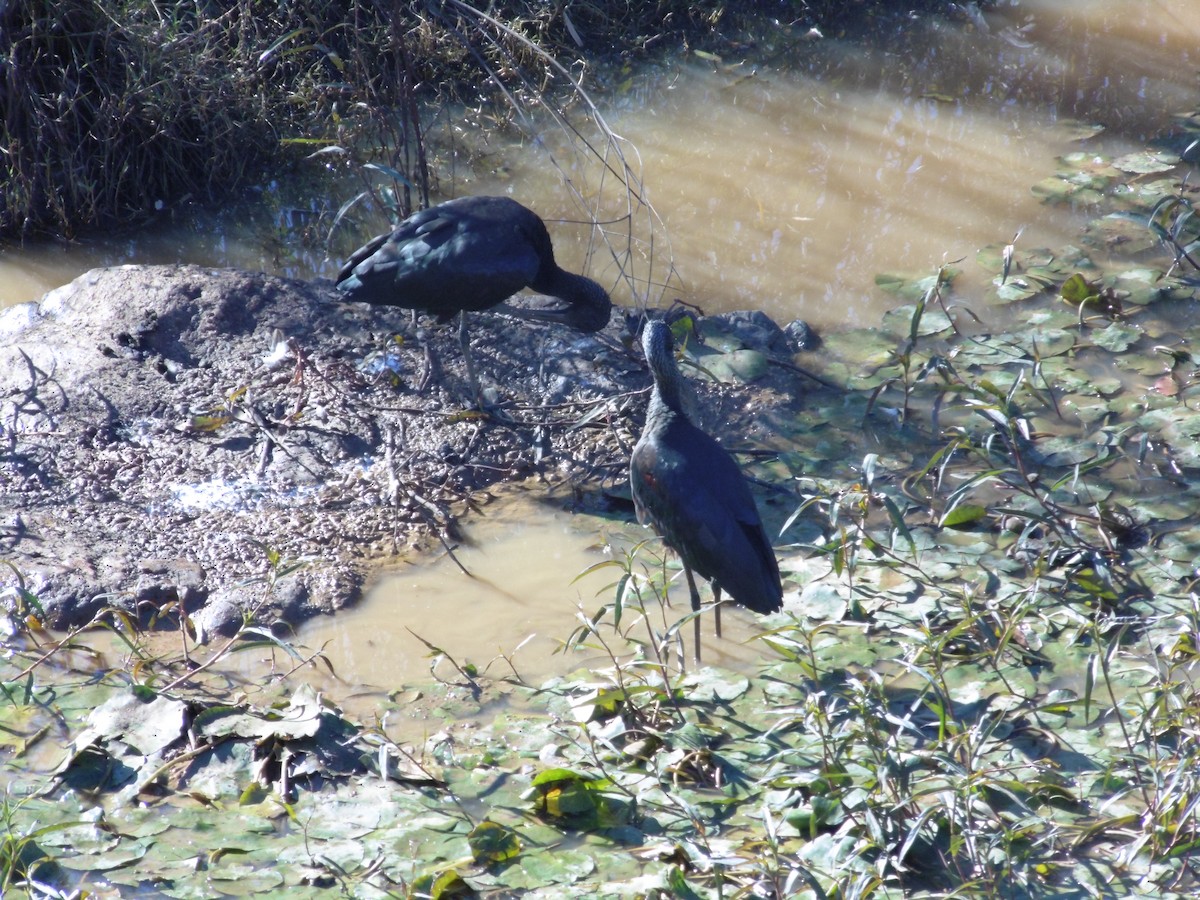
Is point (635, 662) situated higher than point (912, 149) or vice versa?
point (912, 149)

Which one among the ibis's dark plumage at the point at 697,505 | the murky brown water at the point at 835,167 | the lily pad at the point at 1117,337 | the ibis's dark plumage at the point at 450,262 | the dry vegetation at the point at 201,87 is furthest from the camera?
the dry vegetation at the point at 201,87

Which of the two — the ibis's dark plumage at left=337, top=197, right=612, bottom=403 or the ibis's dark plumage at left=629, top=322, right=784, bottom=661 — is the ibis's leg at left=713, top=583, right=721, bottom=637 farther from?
the ibis's dark plumage at left=337, top=197, right=612, bottom=403

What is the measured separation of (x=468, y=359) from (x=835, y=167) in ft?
9.27

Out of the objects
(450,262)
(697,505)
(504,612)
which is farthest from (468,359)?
(697,505)

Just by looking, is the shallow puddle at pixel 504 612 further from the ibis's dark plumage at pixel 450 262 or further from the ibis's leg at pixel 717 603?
the ibis's dark plumage at pixel 450 262

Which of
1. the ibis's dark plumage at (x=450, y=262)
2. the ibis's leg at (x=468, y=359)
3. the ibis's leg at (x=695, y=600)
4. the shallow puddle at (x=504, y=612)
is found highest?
the ibis's dark plumage at (x=450, y=262)

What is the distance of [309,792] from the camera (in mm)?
3158

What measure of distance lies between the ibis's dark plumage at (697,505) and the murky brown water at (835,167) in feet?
1.69

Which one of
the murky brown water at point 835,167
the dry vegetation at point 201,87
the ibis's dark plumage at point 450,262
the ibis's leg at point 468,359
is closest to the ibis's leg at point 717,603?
the murky brown water at point 835,167

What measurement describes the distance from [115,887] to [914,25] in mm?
7056

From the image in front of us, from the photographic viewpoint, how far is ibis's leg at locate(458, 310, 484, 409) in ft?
15.7

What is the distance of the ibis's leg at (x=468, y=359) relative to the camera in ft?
15.7

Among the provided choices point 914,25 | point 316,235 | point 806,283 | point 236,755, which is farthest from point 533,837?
point 914,25

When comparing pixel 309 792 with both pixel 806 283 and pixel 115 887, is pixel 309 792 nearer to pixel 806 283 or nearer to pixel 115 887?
pixel 115 887
